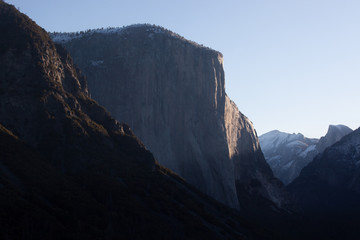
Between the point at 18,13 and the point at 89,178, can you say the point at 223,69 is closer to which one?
the point at 18,13

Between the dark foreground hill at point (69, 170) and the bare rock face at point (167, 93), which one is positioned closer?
the dark foreground hill at point (69, 170)

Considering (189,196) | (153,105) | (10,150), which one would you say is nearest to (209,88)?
(153,105)

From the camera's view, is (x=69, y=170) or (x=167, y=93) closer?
(x=69, y=170)

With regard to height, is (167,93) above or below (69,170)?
above

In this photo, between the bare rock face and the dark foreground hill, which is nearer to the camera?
the dark foreground hill
